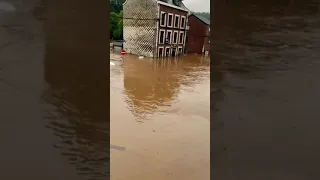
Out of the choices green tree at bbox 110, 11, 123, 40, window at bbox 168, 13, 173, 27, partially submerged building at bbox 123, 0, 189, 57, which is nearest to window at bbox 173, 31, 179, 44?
partially submerged building at bbox 123, 0, 189, 57

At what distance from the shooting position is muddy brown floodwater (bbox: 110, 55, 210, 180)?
72.3 inches

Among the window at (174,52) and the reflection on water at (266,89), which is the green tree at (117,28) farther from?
the reflection on water at (266,89)

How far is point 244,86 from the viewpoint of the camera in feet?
3.15

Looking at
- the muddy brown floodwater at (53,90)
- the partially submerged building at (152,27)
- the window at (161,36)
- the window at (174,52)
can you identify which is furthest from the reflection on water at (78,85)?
the window at (174,52)

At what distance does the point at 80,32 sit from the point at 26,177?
16.5 inches

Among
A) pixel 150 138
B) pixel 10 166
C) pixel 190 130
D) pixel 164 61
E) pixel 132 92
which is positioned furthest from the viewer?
pixel 164 61

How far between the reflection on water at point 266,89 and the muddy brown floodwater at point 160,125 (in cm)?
79

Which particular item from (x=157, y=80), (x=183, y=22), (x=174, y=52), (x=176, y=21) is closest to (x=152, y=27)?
(x=176, y=21)

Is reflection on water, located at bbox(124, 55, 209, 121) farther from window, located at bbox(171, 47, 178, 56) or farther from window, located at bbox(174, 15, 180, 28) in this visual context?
window, located at bbox(174, 15, 180, 28)

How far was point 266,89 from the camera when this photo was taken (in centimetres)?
94

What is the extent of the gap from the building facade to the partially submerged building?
2.55ft

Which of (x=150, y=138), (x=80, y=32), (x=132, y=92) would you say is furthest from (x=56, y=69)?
(x=132, y=92)

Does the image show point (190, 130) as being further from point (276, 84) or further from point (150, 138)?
point (276, 84)

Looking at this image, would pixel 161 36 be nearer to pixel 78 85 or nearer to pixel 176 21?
pixel 176 21
